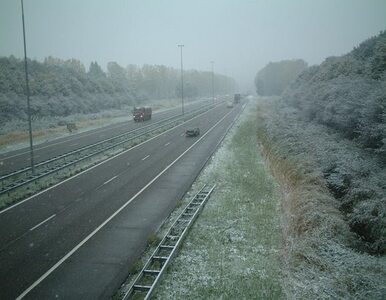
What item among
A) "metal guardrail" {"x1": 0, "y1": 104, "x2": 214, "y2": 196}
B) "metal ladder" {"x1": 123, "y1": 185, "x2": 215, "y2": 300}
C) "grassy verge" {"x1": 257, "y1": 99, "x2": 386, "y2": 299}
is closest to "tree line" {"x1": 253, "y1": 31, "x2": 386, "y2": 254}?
"grassy verge" {"x1": 257, "y1": 99, "x2": 386, "y2": 299}

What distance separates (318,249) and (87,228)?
10276 millimetres

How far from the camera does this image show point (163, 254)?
550 inches

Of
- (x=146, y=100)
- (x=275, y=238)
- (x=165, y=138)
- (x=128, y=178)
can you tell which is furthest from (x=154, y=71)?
(x=275, y=238)

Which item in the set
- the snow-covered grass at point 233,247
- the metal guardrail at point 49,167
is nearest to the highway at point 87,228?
the metal guardrail at point 49,167

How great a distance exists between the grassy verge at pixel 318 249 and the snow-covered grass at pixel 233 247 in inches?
25.6

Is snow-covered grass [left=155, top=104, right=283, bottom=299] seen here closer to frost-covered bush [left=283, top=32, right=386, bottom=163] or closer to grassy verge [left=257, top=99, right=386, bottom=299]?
grassy verge [left=257, top=99, right=386, bottom=299]

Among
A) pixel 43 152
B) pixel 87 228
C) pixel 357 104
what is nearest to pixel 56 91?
pixel 43 152

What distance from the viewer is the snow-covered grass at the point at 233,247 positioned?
37.7 feet

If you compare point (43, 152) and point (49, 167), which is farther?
point (43, 152)

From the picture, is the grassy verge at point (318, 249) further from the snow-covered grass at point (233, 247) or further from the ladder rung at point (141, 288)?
the ladder rung at point (141, 288)

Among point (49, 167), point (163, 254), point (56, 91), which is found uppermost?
point (56, 91)

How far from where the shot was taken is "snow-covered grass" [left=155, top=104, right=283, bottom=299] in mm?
11500

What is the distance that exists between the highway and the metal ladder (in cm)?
81

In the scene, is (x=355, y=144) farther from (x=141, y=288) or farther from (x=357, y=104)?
(x=141, y=288)
